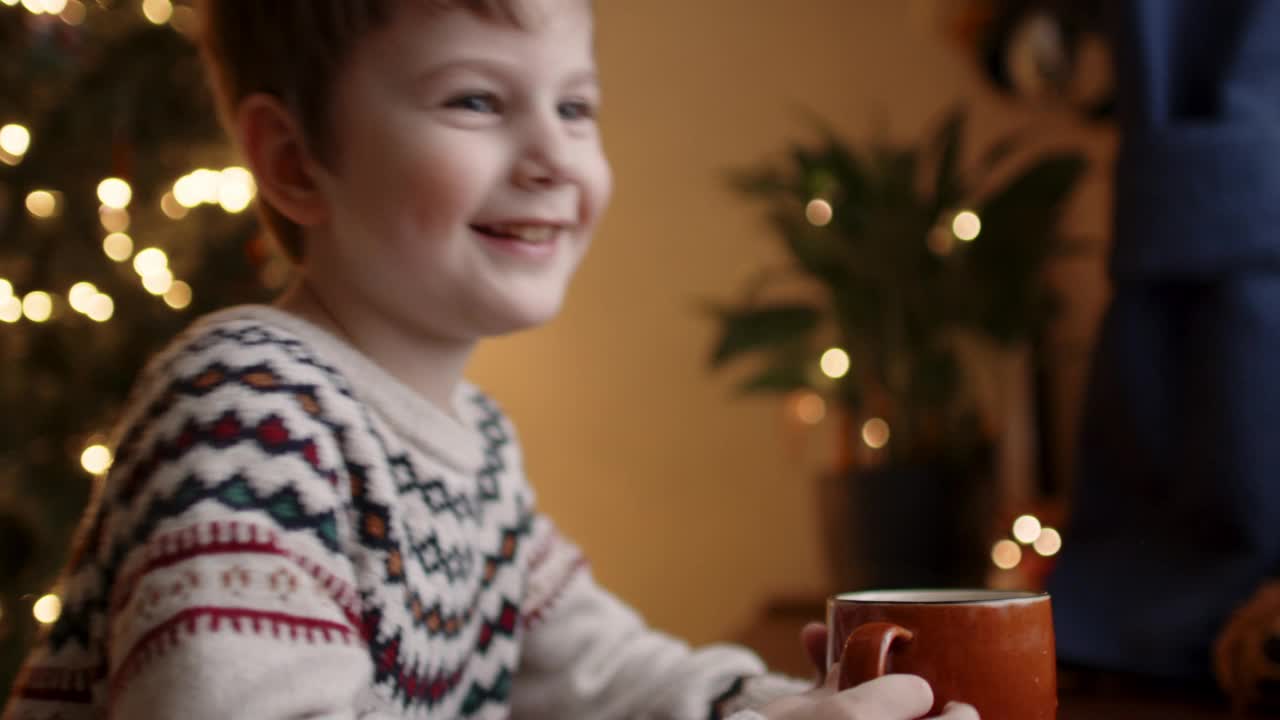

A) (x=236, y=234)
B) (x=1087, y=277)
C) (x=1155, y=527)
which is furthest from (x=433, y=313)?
(x=1087, y=277)

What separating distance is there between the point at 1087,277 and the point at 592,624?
4.71 ft

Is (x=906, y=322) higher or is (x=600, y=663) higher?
(x=906, y=322)

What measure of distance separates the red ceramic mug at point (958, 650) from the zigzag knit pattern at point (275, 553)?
0.81ft

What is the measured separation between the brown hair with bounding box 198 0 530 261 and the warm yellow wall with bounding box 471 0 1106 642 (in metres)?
2.10

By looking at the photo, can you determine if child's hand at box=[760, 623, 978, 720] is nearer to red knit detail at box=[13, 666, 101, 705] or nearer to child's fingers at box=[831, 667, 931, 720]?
child's fingers at box=[831, 667, 931, 720]

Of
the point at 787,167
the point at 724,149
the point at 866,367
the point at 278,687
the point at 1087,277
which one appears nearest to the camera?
the point at 278,687

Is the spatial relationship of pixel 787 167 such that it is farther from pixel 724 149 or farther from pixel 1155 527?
pixel 1155 527

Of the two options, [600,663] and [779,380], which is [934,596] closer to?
[600,663]

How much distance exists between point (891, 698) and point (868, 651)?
0.02 meters

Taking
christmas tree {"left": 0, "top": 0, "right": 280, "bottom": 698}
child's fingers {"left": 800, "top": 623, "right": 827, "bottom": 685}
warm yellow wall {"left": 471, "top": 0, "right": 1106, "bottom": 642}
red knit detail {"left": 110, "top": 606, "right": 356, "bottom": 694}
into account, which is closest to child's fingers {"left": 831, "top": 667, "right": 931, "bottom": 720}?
child's fingers {"left": 800, "top": 623, "right": 827, "bottom": 685}

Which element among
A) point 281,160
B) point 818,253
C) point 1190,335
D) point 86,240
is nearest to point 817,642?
point 281,160

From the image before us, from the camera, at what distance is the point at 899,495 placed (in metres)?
1.71

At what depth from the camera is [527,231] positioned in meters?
0.75

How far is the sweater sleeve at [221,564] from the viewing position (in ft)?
1.80
